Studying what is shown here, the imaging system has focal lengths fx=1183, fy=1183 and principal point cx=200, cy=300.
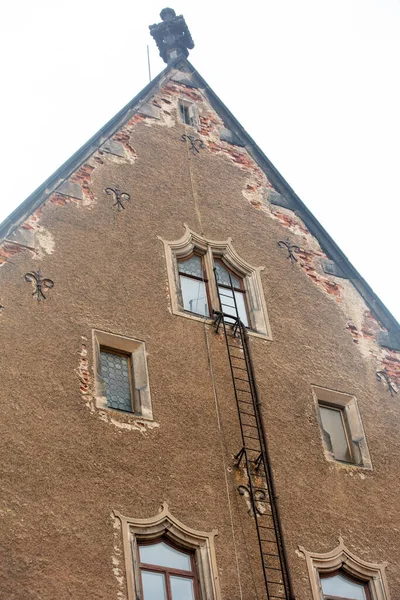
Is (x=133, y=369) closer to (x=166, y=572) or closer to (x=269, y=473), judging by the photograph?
(x=269, y=473)

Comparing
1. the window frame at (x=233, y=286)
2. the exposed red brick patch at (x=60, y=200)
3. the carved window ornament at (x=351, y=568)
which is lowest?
the carved window ornament at (x=351, y=568)

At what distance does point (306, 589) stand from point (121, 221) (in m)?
5.17

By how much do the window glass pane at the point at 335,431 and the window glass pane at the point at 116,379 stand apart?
265 cm

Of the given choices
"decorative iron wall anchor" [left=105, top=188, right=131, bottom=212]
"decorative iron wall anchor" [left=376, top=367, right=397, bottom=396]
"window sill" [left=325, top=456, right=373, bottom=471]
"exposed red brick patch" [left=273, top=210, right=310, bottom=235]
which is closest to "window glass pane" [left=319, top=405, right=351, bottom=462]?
"window sill" [left=325, top=456, right=373, bottom=471]

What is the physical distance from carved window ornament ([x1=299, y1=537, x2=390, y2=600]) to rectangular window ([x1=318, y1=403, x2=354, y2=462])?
4.42ft

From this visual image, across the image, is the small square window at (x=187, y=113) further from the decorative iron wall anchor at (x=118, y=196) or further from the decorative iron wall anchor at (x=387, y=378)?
the decorative iron wall anchor at (x=387, y=378)

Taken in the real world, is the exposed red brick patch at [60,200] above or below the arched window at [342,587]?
above

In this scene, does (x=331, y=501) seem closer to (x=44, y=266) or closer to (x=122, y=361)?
(x=122, y=361)

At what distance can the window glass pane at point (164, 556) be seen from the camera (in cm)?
1208

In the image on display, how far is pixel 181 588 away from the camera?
475 inches

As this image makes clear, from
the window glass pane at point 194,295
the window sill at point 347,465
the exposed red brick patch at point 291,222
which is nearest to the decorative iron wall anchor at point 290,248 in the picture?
the exposed red brick patch at point 291,222

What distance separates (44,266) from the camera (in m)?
13.8

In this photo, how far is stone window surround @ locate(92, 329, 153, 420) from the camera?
13.0 metres

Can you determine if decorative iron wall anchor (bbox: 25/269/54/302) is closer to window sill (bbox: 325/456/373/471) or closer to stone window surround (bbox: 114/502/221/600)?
stone window surround (bbox: 114/502/221/600)
